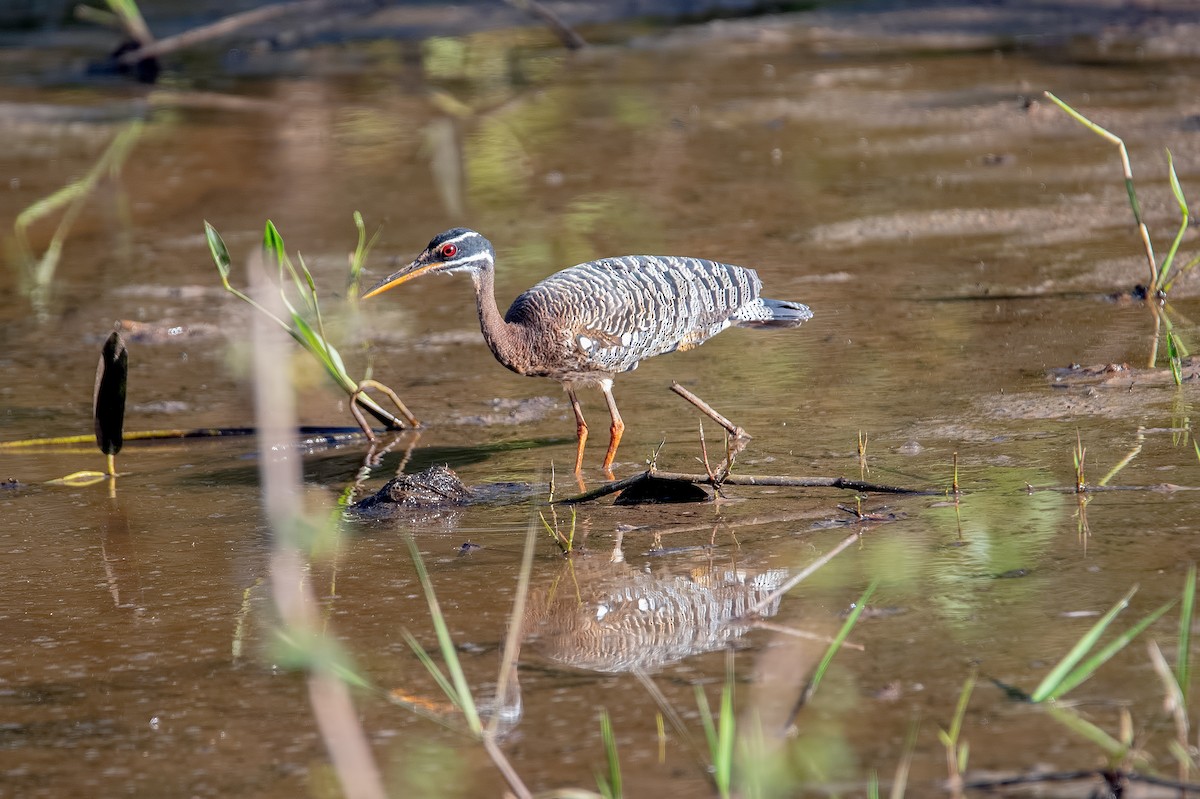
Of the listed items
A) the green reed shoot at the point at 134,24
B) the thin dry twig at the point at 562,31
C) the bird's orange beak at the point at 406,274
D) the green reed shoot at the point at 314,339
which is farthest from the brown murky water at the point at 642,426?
the green reed shoot at the point at 134,24

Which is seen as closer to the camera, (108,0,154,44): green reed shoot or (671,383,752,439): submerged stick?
(671,383,752,439): submerged stick

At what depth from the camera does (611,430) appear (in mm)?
6191

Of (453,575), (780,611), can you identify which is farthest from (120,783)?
(780,611)

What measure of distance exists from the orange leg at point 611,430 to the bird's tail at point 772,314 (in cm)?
70

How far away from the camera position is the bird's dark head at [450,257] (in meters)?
6.34

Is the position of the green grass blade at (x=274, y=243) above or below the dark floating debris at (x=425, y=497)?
above

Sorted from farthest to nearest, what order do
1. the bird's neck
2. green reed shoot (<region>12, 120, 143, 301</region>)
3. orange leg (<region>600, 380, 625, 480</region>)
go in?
green reed shoot (<region>12, 120, 143, 301</region>) → the bird's neck → orange leg (<region>600, 380, 625, 480</region>)

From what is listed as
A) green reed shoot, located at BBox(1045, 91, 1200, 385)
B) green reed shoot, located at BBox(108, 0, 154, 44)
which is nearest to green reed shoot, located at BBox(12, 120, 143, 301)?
green reed shoot, located at BBox(108, 0, 154, 44)

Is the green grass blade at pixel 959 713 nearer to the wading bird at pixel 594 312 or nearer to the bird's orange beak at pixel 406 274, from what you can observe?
the wading bird at pixel 594 312

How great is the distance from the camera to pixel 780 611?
4258 mm

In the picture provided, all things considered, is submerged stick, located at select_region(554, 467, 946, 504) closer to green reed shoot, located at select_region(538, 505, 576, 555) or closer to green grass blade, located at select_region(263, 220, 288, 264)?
green reed shoot, located at select_region(538, 505, 576, 555)

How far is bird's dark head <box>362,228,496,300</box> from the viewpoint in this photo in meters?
6.34

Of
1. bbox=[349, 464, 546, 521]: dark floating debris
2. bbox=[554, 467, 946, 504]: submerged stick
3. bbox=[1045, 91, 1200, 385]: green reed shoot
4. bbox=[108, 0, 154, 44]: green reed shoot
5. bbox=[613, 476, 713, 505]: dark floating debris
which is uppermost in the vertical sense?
bbox=[108, 0, 154, 44]: green reed shoot

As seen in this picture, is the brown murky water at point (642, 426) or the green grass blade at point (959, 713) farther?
the brown murky water at point (642, 426)
